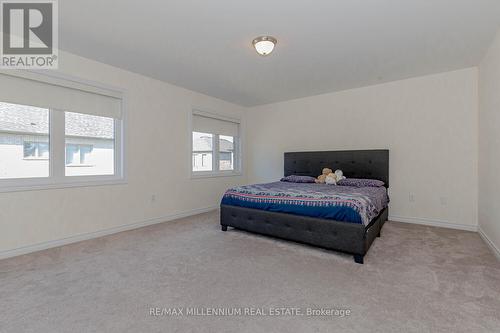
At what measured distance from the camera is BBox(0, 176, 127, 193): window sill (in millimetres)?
2623

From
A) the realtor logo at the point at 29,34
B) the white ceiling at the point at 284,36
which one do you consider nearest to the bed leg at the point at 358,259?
the white ceiling at the point at 284,36

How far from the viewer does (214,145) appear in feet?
17.0

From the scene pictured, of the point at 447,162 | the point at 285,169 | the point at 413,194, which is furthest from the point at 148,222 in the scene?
the point at 447,162

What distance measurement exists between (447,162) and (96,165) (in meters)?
5.25

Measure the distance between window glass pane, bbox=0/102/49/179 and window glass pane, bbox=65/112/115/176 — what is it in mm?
241

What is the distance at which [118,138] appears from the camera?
3561 millimetres

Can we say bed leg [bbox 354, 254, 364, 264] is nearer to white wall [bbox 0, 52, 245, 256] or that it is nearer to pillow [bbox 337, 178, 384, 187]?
pillow [bbox 337, 178, 384, 187]

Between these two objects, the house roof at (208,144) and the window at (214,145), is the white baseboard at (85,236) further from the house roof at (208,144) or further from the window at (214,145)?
the house roof at (208,144)

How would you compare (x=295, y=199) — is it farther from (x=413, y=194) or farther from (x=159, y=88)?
(x=159, y=88)

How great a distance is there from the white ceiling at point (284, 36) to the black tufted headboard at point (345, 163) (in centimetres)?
131

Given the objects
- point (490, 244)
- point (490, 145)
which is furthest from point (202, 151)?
point (490, 244)

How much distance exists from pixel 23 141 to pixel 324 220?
11.7 ft

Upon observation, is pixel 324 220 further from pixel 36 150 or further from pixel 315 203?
pixel 36 150

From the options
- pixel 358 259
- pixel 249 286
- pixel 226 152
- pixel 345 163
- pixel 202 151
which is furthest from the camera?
pixel 226 152
